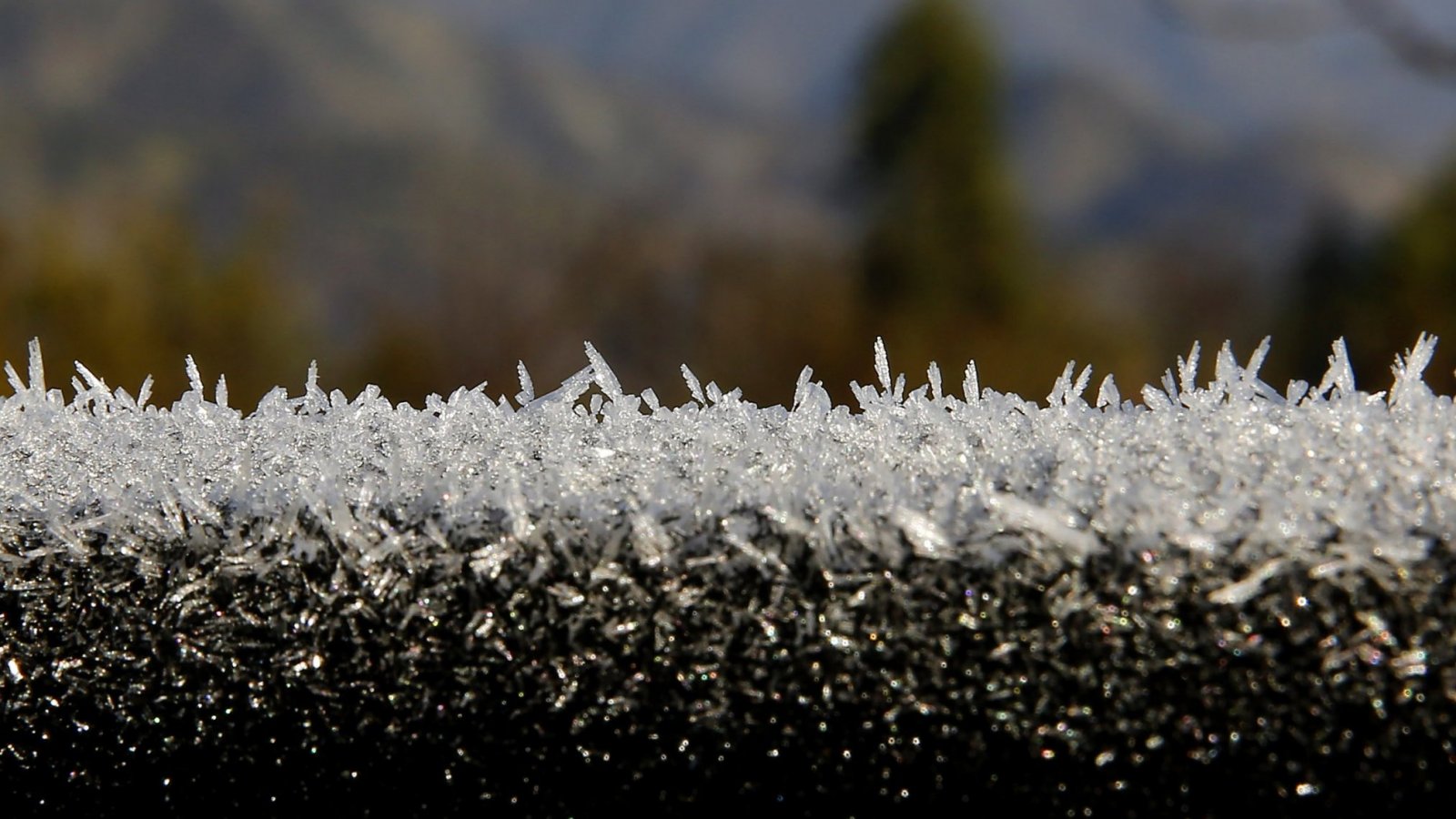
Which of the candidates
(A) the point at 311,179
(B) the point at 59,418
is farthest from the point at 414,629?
(A) the point at 311,179

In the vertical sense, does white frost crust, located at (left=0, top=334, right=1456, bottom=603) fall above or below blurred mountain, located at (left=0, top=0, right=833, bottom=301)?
below

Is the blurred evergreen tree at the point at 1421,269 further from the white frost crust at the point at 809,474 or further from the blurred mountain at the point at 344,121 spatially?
the blurred mountain at the point at 344,121

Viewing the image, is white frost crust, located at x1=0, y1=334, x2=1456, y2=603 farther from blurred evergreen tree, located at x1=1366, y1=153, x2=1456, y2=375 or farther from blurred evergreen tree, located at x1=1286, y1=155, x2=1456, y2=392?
blurred evergreen tree, located at x1=1366, y1=153, x2=1456, y2=375

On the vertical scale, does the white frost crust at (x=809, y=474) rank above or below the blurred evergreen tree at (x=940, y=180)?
below

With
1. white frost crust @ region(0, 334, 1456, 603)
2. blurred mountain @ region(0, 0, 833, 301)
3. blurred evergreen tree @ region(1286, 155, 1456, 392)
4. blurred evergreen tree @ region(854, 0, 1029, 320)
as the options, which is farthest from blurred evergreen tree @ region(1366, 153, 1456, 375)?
blurred mountain @ region(0, 0, 833, 301)

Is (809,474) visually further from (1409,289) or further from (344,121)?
(344,121)

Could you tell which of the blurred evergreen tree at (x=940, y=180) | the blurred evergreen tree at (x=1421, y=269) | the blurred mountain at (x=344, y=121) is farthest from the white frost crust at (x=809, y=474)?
the blurred mountain at (x=344, y=121)
